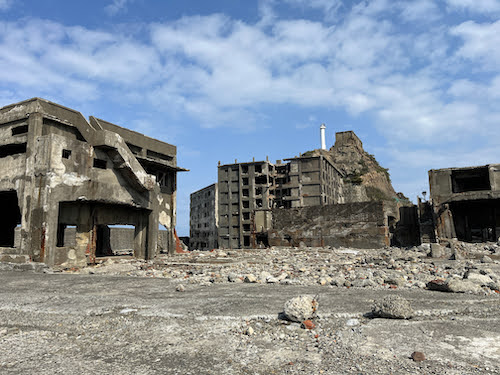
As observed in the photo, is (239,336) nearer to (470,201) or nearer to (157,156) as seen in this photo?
(157,156)

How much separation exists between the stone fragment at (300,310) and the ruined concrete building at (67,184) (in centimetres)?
1181

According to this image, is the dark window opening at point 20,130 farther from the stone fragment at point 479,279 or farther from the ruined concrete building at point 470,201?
the ruined concrete building at point 470,201

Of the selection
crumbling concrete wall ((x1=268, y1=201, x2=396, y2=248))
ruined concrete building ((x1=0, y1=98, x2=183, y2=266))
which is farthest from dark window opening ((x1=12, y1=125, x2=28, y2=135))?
crumbling concrete wall ((x1=268, y1=201, x2=396, y2=248))

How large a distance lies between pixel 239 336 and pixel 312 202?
160 ft

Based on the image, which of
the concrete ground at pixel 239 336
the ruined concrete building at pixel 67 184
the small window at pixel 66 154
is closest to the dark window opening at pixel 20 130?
the ruined concrete building at pixel 67 184

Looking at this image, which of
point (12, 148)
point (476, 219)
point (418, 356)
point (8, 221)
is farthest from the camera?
point (476, 219)

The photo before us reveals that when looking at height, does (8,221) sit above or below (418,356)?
above

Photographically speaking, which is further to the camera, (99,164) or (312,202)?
(312,202)

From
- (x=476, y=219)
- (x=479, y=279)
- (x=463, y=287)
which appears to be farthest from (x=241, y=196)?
(x=463, y=287)

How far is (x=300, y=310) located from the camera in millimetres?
4113

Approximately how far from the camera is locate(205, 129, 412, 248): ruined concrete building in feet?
63.6

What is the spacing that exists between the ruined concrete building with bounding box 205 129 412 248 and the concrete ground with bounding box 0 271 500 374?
44.7 feet

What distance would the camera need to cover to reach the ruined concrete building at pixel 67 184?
13.1 m

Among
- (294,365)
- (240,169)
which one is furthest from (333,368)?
(240,169)
